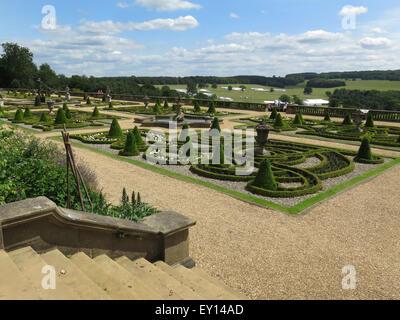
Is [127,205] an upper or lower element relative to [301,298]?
upper

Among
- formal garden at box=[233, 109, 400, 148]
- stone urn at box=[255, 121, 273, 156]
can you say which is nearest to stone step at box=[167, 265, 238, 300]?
stone urn at box=[255, 121, 273, 156]

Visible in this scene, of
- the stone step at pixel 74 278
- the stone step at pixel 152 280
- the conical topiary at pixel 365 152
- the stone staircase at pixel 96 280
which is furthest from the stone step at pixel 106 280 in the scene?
the conical topiary at pixel 365 152

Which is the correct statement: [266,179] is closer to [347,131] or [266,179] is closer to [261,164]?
[261,164]

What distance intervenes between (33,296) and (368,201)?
407 inches

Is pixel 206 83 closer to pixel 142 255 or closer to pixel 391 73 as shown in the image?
pixel 391 73

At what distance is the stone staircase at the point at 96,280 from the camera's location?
3.31 metres

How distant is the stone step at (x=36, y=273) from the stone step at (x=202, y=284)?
7.62ft

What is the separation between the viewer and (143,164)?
1478 cm

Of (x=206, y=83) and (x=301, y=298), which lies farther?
(x=206, y=83)

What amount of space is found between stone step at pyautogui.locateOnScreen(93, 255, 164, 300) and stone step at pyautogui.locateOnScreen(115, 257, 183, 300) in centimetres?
8

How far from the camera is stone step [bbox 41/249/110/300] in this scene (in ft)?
11.7

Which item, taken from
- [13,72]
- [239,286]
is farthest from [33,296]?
[13,72]

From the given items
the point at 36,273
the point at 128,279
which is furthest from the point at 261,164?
the point at 36,273

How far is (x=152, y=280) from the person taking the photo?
4902 mm
